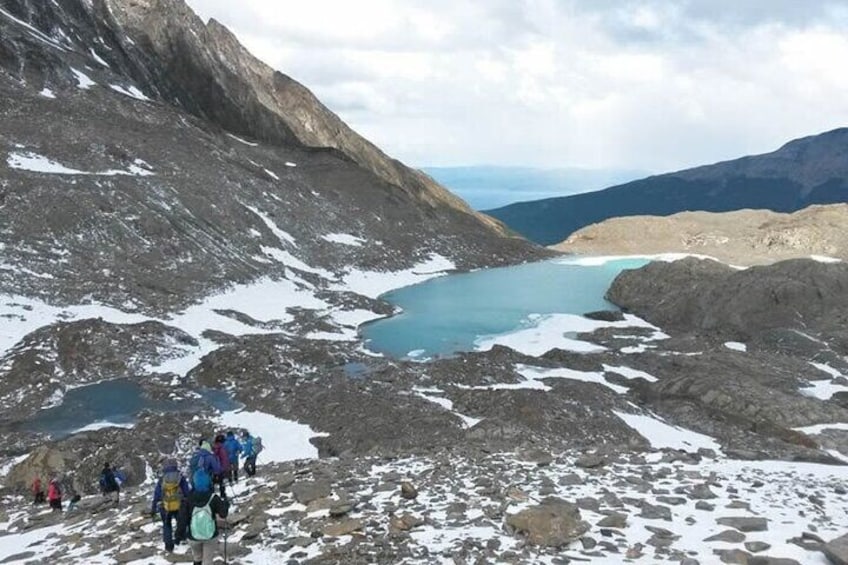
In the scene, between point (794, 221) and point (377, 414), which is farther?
point (794, 221)

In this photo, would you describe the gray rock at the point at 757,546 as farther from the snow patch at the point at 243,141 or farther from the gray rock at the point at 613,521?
the snow patch at the point at 243,141

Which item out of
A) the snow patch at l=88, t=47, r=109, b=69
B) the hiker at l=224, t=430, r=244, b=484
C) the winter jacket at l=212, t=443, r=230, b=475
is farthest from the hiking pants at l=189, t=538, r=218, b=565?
the snow patch at l=88, t=47, r=109, b=69

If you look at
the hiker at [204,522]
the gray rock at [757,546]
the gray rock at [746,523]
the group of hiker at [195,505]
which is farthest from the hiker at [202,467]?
the gray rock at [746,523]

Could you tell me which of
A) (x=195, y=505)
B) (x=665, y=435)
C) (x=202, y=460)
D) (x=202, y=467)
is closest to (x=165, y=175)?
(x=665, y=435)

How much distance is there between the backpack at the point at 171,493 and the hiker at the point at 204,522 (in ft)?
3.30

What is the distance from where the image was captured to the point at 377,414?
37875mm

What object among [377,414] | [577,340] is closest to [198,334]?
[377,414]

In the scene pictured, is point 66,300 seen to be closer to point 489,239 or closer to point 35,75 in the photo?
point 35,75

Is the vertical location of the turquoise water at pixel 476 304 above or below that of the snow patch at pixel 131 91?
below

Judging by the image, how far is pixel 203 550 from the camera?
497 inches

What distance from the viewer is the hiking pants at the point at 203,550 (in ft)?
41.4

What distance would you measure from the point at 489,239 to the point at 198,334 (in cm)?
9152

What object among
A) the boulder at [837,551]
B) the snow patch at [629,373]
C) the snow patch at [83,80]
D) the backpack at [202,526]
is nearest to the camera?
the boulder at [837,551]

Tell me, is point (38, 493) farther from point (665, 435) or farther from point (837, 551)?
point (665, 435)
